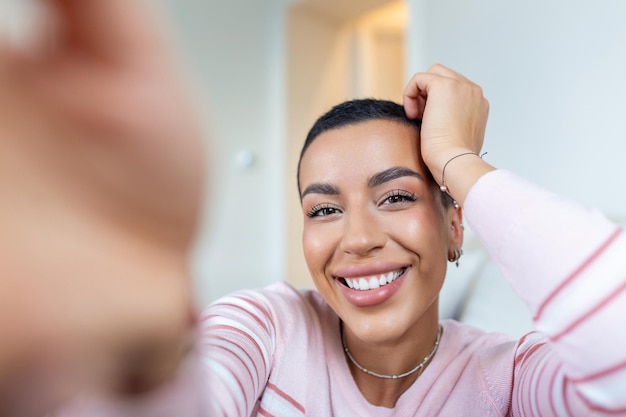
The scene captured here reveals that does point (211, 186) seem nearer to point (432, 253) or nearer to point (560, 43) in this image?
point (432, 253)

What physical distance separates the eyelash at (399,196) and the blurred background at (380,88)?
25 cm

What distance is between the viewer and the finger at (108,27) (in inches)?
7.3

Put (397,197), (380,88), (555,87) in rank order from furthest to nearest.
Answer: (380,88), (555,87), (397,197)

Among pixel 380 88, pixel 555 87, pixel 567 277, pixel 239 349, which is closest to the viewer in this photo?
pixel 567 277

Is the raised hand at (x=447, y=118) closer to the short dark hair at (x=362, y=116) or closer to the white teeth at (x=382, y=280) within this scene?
the short dark hair at (x=362, y=116)

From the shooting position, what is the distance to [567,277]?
483 mm

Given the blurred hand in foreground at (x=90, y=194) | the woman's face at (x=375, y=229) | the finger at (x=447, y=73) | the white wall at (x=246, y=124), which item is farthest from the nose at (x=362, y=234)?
the white wall at (x=246, y=124)

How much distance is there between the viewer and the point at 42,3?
0.60ft

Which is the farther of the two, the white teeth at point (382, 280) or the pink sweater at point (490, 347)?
the white teeth at point (382, 280)

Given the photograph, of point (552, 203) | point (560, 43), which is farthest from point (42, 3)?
point (560, 43)

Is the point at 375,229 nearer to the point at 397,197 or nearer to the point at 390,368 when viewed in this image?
the point at 397,197

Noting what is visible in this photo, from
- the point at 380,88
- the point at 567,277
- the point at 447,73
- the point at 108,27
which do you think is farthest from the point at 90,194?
the point at 380,88

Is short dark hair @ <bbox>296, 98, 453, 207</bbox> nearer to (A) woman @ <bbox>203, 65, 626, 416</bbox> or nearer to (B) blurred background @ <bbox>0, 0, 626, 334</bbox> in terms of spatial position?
(A) woman @ <bbox>203, 65, 626, 416</bbox>

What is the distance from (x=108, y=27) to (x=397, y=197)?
62cm
